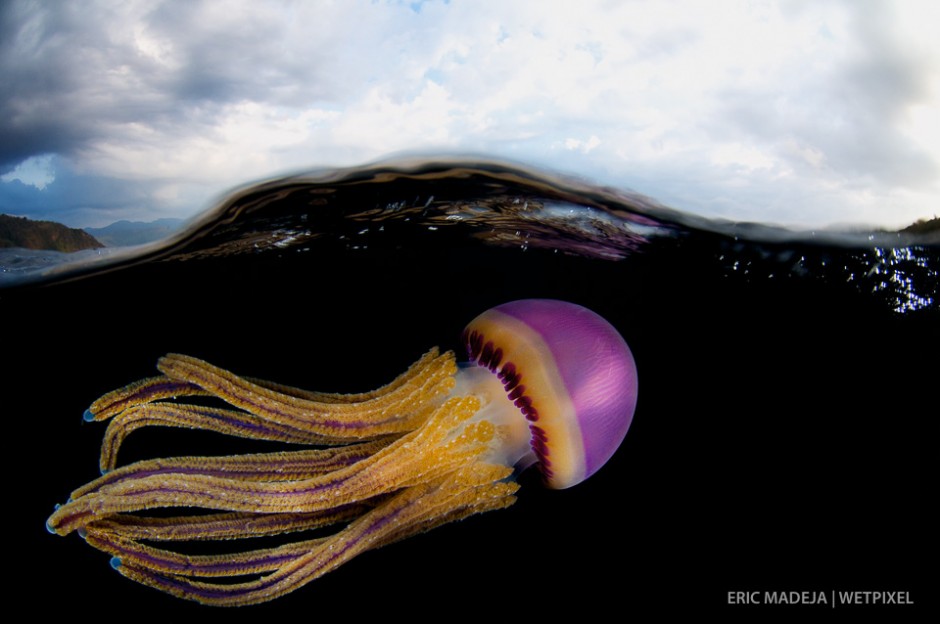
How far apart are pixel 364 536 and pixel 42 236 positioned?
3.47 m

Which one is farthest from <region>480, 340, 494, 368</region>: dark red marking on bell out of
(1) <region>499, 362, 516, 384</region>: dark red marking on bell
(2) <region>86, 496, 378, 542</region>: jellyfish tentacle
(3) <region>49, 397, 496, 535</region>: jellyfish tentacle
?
(2) <region>86, 496, 378, 542</region>: jellyfish tentacle

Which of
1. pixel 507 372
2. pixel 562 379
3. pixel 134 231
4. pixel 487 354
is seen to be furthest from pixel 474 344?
pixel 134 231

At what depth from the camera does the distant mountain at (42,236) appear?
3248 mm

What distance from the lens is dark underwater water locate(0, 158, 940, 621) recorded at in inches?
157

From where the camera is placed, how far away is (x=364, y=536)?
2.52 m

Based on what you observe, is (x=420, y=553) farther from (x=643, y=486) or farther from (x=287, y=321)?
(x=287, y=321)

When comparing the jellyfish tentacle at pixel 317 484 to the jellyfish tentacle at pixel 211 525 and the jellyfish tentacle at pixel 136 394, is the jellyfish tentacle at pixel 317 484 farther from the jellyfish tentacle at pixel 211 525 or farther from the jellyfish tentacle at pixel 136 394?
the jellyfish tentacle at pixel 136 394

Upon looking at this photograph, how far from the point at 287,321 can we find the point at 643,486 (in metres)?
4.30

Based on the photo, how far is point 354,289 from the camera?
18.0 feet

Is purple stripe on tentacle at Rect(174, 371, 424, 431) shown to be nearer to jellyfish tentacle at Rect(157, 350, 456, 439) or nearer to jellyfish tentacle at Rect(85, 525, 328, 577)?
jellyfish tentacle at Rect(157, 350, 456, 439)

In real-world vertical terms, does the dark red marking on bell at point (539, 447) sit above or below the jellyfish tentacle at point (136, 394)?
below

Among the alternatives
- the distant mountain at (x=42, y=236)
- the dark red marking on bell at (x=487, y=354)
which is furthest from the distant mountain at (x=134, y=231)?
the dark red marking on bell at (x=487, y=354)

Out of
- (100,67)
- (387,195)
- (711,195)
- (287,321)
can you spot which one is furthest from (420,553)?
(100,67)

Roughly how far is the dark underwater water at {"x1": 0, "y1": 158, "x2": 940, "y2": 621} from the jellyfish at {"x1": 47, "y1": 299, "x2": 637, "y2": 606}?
2.17ft
